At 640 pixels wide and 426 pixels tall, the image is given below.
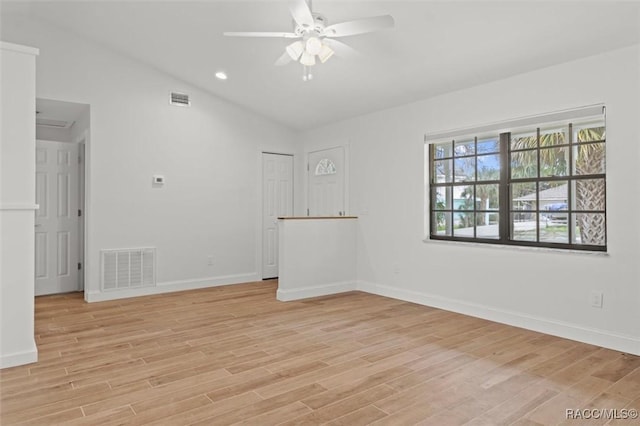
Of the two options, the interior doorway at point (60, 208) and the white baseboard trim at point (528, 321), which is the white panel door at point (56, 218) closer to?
the interior doorway at point (60, 208)

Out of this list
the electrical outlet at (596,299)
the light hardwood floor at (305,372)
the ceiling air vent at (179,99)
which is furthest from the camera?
the ceiling air vent at (179,99)

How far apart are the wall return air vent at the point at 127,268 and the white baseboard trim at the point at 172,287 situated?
2.5 inches

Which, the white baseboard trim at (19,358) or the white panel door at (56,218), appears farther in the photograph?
the white panel door at (56,218)

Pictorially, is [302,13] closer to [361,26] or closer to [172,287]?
[361,26]

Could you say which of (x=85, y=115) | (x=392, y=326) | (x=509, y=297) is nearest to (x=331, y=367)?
(x=392, y=326)

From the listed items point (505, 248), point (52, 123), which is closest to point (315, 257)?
point (505, 248)

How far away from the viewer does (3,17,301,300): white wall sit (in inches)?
201

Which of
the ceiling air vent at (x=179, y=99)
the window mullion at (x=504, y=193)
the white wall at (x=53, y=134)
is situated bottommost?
the window mullion at (x=504, y=193)

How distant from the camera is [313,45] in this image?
3133 millimetres

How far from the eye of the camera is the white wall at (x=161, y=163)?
511 centimetres

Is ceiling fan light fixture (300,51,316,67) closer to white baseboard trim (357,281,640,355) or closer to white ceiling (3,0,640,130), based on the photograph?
white ceiling (3,0,640,130)

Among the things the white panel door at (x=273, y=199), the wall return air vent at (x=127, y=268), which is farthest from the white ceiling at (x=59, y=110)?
the white panel door at (x=273, y=199)

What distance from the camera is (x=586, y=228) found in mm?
3691

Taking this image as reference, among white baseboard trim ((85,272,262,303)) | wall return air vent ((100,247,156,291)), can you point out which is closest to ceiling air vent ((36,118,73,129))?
wall return air vent ((100,247,156,291))
